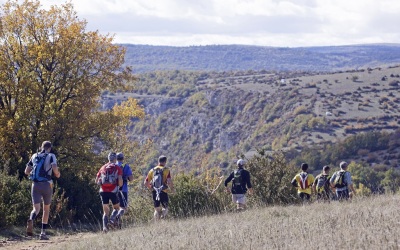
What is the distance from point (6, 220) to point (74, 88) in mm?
11021

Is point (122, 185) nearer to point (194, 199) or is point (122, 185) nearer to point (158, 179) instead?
point (158, 179)

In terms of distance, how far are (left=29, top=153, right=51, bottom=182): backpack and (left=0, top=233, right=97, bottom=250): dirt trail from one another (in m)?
1.18

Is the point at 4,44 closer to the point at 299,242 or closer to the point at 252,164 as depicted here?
the point at 252,164

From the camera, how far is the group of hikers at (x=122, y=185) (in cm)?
1138

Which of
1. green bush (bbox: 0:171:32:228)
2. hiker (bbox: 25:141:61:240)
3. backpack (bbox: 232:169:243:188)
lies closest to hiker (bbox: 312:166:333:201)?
backpack (bbox: 232:169:243:188)

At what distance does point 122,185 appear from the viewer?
1223 cm

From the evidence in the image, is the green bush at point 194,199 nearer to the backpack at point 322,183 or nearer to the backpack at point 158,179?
the backpack at point 158,179

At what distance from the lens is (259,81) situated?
113 m

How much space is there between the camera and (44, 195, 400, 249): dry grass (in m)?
7.11

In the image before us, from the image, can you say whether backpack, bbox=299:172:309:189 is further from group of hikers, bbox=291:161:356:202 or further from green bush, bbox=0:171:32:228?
green bush, bbox=0:171:32:228

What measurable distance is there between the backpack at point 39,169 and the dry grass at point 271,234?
1642mm

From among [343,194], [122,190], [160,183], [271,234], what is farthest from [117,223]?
[343,194]

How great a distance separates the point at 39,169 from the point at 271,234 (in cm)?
502

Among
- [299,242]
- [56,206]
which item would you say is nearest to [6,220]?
[56,206]
